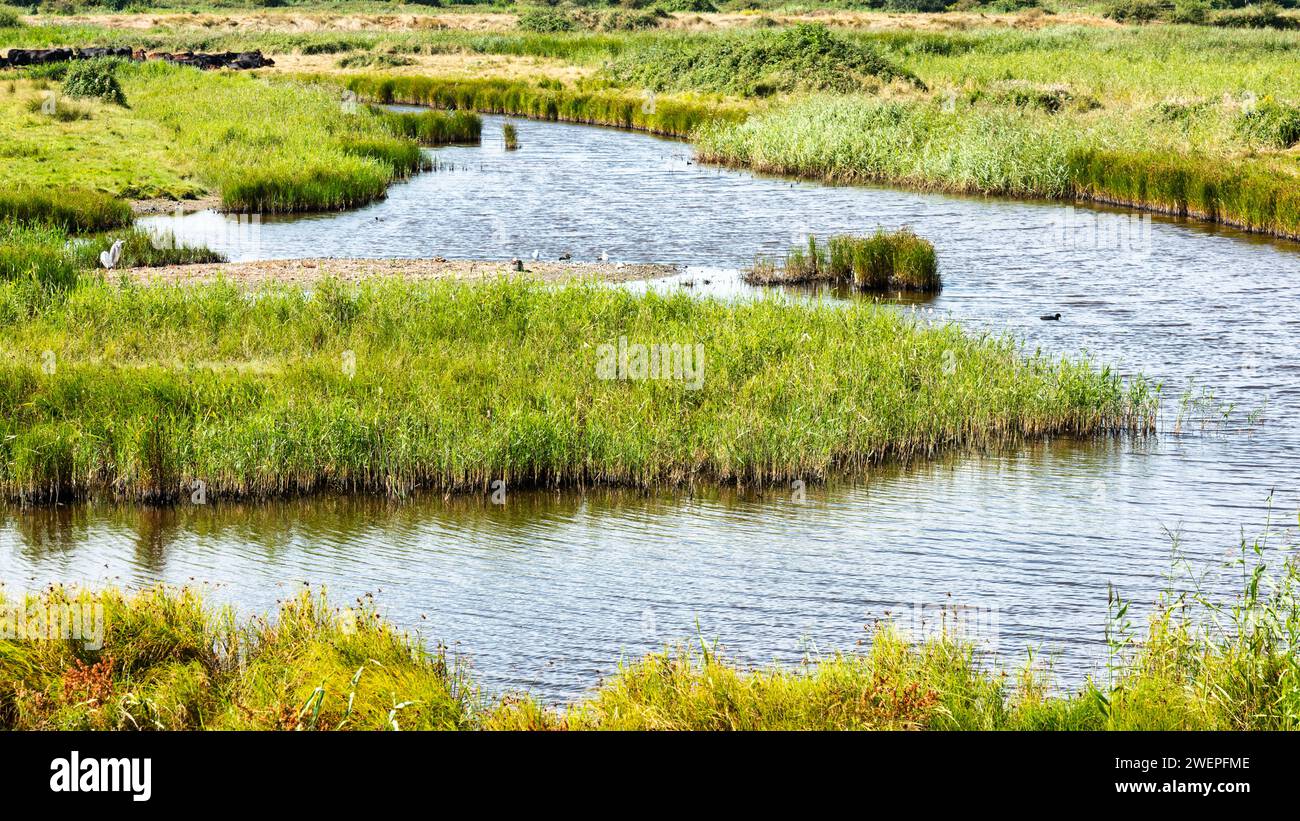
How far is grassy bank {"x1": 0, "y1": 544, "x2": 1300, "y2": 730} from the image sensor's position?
914cm

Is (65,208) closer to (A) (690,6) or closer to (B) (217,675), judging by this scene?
(B) (217,675)

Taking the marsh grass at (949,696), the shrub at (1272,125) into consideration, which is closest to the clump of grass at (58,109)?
the shrub at (1272,125)

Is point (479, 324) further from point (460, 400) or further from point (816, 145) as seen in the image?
point (816, 145)

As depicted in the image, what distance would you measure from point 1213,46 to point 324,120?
4611cm

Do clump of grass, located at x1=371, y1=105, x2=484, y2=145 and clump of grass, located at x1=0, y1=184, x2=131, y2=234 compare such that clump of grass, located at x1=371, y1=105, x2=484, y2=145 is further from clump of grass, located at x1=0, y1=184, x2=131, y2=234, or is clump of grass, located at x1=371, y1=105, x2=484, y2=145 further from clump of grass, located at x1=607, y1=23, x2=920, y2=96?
clump of grass, located at x1=0, y1=184, x2=131, y2=234

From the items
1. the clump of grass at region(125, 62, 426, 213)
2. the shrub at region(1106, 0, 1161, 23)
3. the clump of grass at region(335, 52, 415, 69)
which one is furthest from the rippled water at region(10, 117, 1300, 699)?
the shrub at region(1106, 0, 1161, 23)

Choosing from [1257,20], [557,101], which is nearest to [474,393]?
[557,101]

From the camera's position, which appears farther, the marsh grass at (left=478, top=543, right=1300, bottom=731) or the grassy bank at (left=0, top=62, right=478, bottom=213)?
the grassy bank at (left=0, top=62, right=478, bottom=213)

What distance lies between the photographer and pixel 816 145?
4528cm

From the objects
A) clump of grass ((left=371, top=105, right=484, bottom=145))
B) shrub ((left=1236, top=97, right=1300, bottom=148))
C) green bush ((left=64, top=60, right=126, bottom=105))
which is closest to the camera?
shrub ((left=1236, top=97, right=1300, bottom=148))

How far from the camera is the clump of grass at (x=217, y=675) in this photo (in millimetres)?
9312

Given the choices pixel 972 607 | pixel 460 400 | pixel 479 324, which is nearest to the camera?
pixel 972 607

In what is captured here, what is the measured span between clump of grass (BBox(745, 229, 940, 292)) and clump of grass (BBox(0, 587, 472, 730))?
60.4 feet
